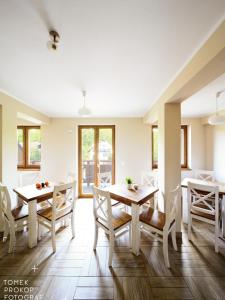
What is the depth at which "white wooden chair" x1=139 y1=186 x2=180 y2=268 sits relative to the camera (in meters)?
1.74

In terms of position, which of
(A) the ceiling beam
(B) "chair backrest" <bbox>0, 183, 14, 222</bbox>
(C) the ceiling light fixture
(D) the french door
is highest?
(C) the ceiling light fixture

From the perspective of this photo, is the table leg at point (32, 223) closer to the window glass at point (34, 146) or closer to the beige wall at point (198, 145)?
the window glass at point (34, 146)

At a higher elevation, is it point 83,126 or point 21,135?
point 83,126

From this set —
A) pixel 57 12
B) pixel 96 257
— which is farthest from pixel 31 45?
pixel 96 257

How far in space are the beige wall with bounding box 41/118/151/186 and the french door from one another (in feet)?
0.60

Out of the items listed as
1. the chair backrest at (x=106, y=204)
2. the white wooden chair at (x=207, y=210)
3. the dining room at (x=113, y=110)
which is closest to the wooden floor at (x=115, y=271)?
the dining room at (x=113, y=110)


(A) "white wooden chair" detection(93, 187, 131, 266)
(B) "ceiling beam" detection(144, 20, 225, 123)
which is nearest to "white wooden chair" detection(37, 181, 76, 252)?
(A) "white wooden chair" detection(93, 187, 131, 266)

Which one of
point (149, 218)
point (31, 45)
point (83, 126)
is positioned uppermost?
point (31, 45)

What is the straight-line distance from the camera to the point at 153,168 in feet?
14.2

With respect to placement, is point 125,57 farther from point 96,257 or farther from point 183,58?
point 96,257

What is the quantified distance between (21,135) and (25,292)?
4.12 m

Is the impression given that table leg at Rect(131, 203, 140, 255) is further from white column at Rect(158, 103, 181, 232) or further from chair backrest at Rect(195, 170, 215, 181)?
chair backrest at Rect(195, 170, 215, 181)

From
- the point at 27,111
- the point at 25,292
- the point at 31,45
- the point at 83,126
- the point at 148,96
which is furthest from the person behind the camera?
the point at 83,126

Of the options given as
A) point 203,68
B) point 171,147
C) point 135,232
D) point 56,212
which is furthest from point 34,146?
point 203,68
